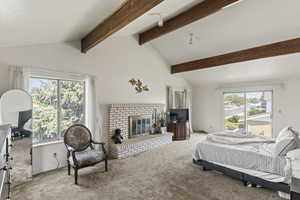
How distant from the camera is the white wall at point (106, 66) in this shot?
3248mm

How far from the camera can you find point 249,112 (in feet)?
21.7

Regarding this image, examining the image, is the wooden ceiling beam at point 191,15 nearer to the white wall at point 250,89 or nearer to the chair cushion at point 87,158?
the chair cushion at point 87,158

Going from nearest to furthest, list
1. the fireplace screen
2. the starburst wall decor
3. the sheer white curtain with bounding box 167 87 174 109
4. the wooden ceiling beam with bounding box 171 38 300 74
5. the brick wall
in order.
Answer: the wooden ceiling beam with bounding box 171 38 300 74 → the brick wall → the fireplace screen → the starburst wall decor → the sheer white curtain with bounding box 167 87 174 109

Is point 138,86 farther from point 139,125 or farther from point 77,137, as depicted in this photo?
point 77,137

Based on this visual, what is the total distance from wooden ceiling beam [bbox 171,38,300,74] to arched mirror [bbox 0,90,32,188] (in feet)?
16.3

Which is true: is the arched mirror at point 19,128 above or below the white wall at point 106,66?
below

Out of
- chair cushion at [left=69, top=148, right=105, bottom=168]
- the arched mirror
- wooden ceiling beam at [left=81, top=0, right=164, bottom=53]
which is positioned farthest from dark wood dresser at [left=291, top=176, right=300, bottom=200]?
the arched mirror

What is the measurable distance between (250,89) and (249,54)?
2208mm

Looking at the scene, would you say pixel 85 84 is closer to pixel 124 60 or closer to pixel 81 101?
pixel 81 101

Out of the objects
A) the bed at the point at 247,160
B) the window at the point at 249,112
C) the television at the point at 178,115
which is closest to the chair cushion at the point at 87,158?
the bed at the point at 247,160

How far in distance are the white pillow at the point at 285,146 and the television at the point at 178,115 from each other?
3954 millimetres

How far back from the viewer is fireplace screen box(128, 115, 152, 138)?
5059mm

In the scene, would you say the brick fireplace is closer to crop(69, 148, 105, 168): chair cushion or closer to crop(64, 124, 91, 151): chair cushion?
crop(64, 124, 91, 151): chair cushion

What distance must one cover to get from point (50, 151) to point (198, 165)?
3.25 m
